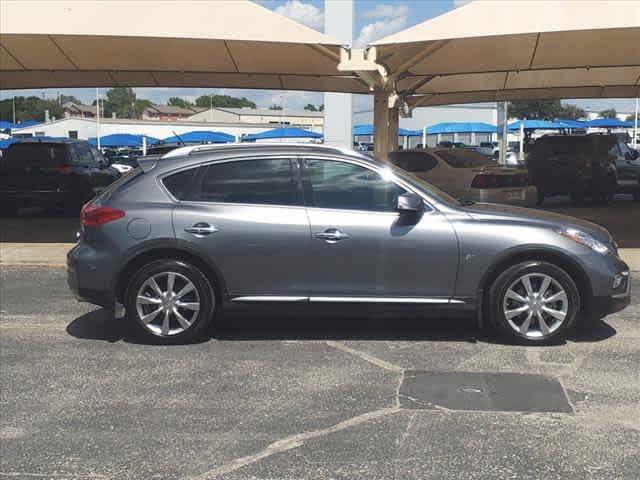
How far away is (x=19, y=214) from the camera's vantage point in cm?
1738

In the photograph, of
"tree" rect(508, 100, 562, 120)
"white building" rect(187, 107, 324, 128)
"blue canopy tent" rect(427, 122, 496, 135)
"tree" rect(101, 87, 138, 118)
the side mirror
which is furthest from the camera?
"tree" rect(101, 87, 138, 118)

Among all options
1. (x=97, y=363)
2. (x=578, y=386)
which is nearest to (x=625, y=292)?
(x=578, y=386)

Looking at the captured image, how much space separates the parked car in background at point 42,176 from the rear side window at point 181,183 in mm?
9994

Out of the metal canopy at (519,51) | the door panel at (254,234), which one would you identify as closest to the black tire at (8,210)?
the metal canopy at (519,51)

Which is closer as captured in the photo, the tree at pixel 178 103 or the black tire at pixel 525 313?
the black tire at pixel 525 313

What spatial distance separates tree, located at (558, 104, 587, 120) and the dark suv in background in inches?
3276

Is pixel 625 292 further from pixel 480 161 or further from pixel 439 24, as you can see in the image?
pixel 480 161

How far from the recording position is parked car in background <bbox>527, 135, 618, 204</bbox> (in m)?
18.8

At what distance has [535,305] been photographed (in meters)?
6.31

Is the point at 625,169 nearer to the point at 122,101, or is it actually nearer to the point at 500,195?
the point at 500,195

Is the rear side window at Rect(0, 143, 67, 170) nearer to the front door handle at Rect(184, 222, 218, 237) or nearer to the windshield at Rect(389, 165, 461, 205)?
the front door handle at Rect(184, 222, 218, 237)

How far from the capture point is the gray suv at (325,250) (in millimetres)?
6250

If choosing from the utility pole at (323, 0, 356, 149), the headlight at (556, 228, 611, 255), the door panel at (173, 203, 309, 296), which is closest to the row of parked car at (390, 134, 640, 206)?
the utility pole at (323, 0, 356, 149)

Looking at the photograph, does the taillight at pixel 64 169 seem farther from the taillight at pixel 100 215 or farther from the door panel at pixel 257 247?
the door panel at pixel 257 247
